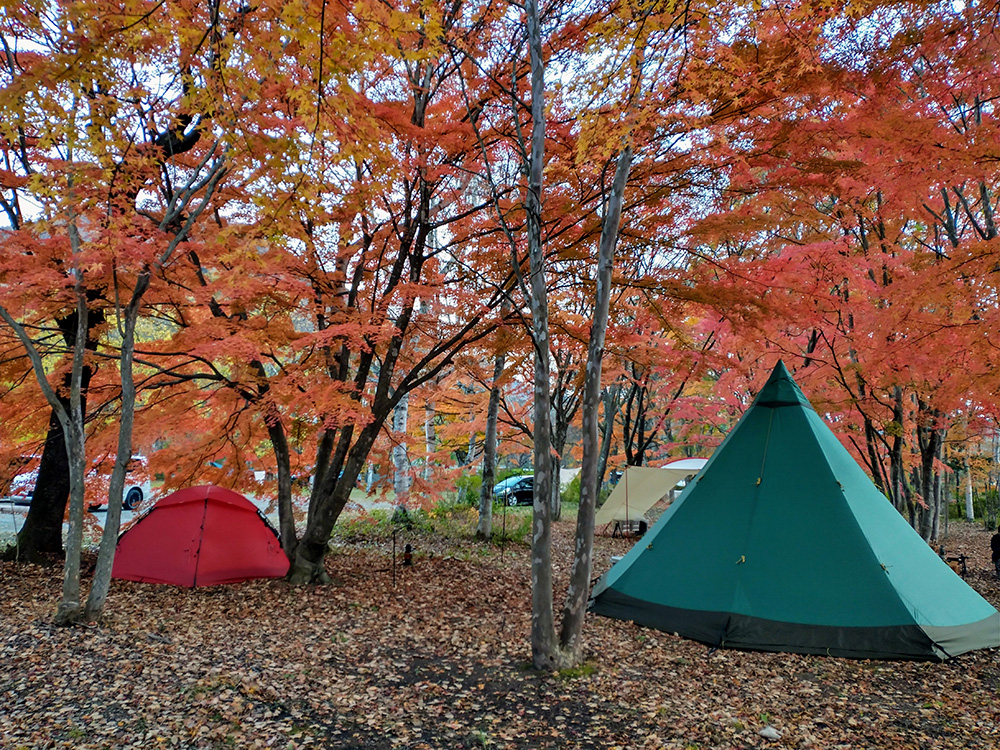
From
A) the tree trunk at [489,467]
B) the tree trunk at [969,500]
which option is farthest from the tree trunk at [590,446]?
the tree trunk at [969,500]

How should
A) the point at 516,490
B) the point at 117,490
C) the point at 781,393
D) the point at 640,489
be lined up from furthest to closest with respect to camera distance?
the point at 516,490 < the point at 640,489 < the point at 781,393 < the point at 117,490

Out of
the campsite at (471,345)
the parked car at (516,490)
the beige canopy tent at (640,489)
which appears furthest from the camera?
the parked car at (516,490)

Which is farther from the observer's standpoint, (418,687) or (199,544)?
(199,544)

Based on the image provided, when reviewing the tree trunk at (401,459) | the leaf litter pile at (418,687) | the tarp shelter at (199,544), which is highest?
the tree trunk at (401,459)

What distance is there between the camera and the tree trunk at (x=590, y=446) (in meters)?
4.91

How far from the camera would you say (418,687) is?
4.56m

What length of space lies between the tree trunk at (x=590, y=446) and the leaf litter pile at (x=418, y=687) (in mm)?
336

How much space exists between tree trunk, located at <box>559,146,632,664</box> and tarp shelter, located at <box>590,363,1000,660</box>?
5.42ft

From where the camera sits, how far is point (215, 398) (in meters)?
8.35

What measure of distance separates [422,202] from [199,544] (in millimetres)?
5213

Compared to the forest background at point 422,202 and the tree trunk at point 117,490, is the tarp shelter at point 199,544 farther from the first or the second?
the tree trunk at point 117,490

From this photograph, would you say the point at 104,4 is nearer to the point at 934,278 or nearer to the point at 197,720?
the point at 197,720

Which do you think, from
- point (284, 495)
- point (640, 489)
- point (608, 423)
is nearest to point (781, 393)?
point (284, 495)

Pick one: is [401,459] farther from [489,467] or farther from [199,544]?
[199,544]
